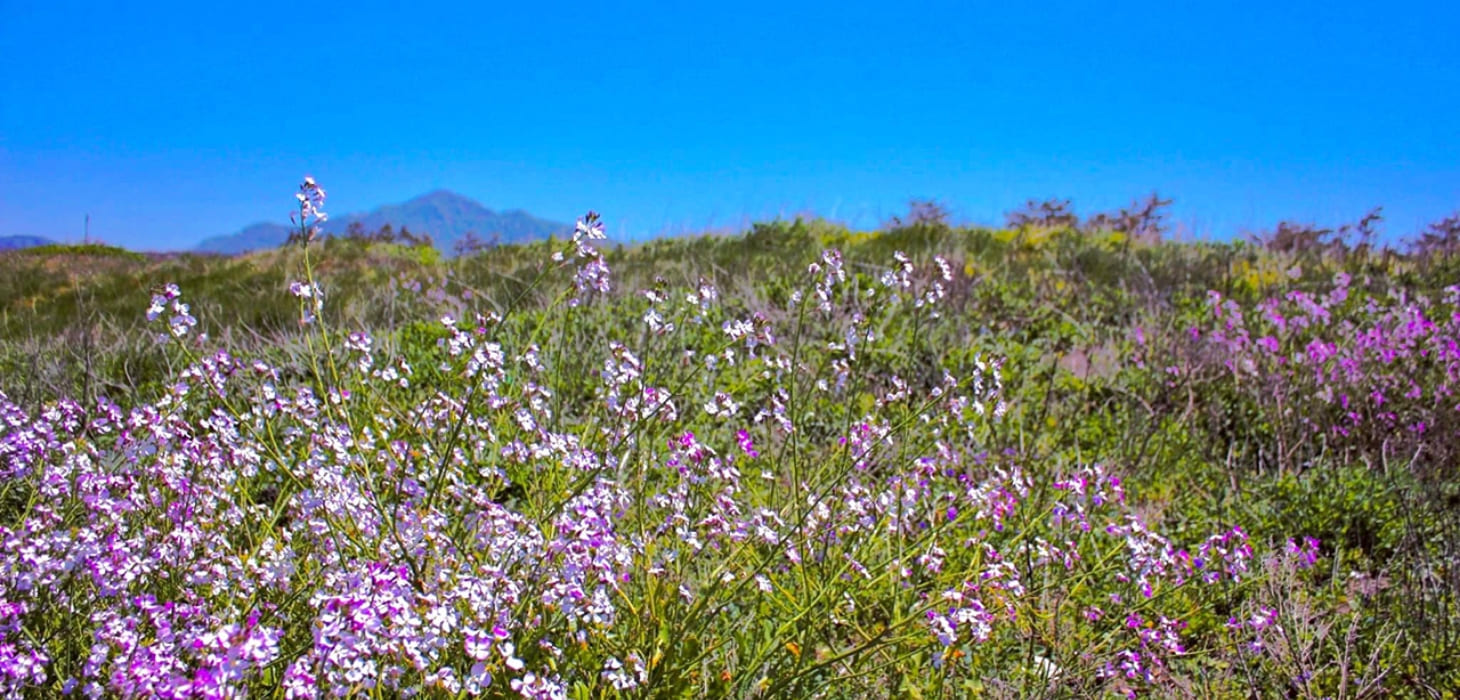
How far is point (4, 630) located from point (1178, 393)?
546 cm

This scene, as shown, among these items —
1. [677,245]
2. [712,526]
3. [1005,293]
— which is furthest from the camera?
[677,245]

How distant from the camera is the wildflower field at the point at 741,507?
6.84 feet

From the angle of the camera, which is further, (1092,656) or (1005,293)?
(1005,293)

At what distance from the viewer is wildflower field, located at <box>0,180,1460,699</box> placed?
2.09 meters

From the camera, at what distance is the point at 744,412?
4.88 m

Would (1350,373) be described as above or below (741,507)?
above

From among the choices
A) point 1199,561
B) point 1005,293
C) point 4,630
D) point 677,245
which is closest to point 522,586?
point 4,630

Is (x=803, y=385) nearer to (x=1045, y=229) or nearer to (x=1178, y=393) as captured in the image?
(x=1178, y=393)

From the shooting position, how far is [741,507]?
3689 millimetres

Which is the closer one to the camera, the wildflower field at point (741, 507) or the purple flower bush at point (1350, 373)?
the wildflower field at point (741, 507)

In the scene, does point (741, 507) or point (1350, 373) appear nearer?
point (741, 507)

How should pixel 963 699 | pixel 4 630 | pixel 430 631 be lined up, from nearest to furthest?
1. pixel 430 631
2. pixel 4 630
3. pixel 963 699

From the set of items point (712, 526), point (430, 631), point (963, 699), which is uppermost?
point (712, 526)

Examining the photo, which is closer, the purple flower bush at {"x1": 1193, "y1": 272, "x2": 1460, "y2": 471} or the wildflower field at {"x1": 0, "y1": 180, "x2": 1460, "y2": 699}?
the wildflower field at {"x1": 0, "y1": 180, "x2": 1460, "y2": 699}
